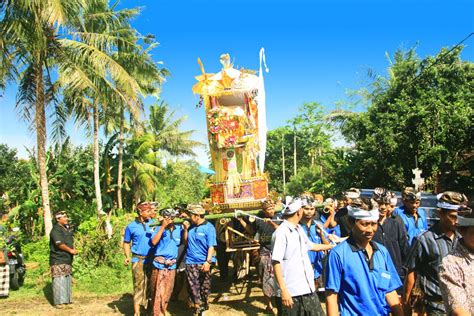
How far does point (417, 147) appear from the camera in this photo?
15000 mm

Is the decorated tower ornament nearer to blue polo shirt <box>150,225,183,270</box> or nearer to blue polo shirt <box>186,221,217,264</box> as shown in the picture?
blue polo shirt <box>186,221,217,264</box>

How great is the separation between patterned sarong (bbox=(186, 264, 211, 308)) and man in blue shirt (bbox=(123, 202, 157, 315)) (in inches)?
29.2

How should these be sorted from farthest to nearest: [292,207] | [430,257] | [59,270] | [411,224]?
[59,270]
[411,224]
[292,207]
[430,257]

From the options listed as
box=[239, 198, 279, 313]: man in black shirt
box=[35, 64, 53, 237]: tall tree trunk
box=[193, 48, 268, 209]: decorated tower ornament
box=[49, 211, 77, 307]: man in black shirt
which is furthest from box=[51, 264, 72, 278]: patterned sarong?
box=[239, 198, 279, 313]: man in black shirt

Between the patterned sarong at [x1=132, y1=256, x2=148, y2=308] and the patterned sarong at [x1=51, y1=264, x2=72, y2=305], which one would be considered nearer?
the patterned sarong at [x1=132, y1=256, x2=148, y2=308]

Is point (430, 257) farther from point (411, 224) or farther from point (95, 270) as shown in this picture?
point (95, 270)

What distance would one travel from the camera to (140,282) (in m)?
6.42

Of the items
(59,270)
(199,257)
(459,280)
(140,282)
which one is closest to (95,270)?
(59,270)

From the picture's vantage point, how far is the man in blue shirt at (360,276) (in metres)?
2.73

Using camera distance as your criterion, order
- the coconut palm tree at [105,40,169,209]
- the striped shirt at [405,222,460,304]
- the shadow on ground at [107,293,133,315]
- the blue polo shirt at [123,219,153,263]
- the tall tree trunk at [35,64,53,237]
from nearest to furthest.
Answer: the striped shirt at [405,222,460,304]
the blue polo shirt at [123,219,153,263]
the shadow on ground at [107,293,133,315]
the tall tree trunk at [35,64,53,237]
the coconut palm tree at [105,40,169,209]

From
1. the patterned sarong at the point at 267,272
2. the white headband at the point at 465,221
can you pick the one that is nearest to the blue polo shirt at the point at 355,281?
the white headband at the point at 465,221

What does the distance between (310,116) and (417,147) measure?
2668 cm

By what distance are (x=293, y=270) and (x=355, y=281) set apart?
1.01 m

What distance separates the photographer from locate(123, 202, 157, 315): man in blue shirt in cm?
631
